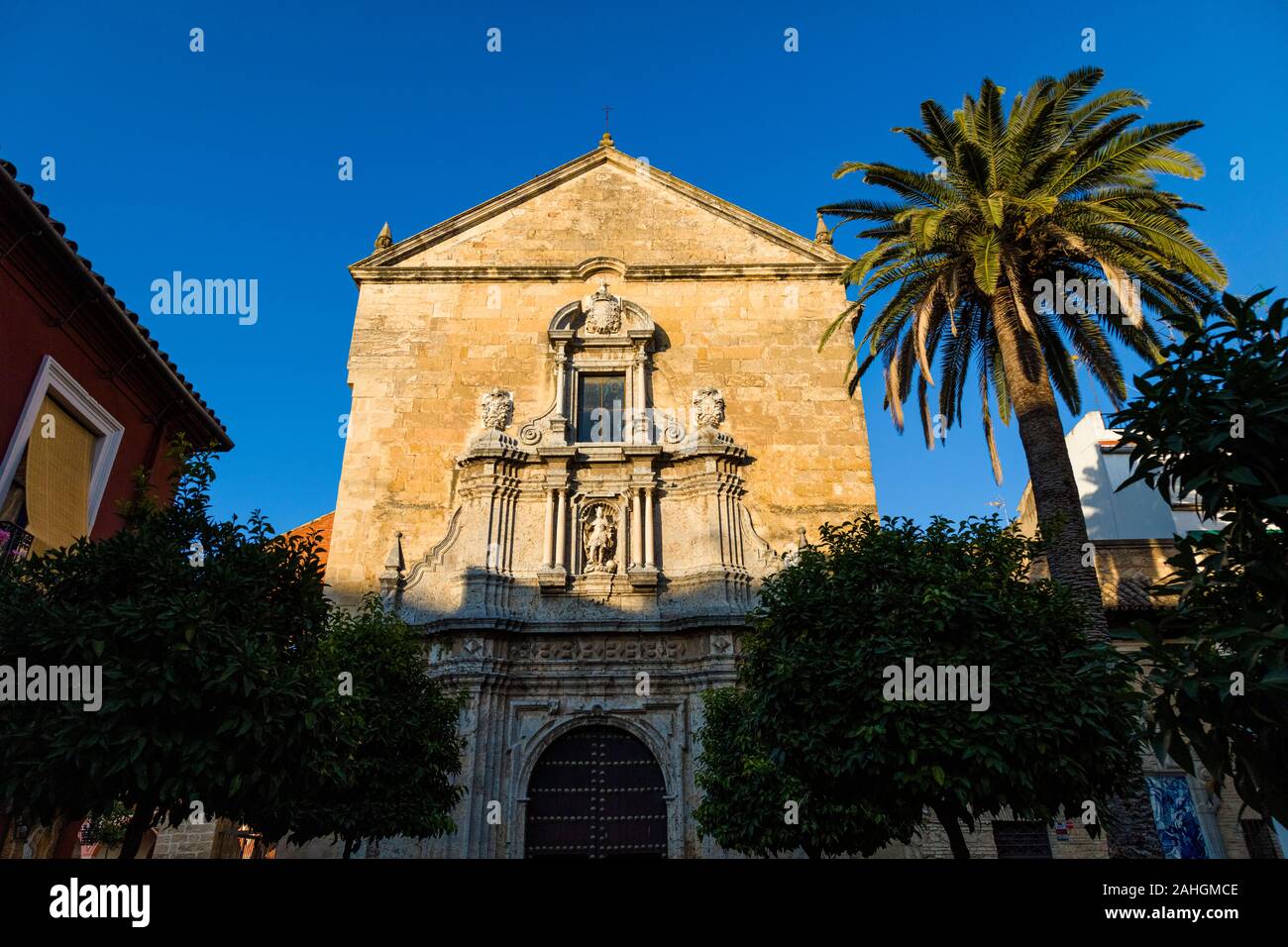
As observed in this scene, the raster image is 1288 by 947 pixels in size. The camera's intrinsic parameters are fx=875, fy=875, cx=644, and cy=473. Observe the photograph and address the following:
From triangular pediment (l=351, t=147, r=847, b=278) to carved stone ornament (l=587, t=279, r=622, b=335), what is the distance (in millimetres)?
965

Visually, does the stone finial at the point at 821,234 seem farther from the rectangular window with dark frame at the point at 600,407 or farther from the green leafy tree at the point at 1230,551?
the green leafy tree at the point at 1230,551

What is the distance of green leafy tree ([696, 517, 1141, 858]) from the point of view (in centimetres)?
818

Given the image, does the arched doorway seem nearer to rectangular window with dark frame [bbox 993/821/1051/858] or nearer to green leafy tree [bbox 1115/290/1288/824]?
rectangular window with dark frame [bbox 993/821/1051/858]

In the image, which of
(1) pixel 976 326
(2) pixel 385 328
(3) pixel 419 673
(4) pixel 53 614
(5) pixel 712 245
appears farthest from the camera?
(5) pixel 712 245

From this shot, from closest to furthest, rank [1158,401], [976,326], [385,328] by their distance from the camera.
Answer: [1158,401]
[976,326]
[385,328]

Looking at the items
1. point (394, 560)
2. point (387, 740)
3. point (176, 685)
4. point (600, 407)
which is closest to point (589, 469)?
point (600, 407)

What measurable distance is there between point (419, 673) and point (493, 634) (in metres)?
2.07

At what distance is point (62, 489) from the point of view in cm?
1160

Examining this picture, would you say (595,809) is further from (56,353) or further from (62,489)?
(56,353)

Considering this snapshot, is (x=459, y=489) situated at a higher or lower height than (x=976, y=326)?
lower

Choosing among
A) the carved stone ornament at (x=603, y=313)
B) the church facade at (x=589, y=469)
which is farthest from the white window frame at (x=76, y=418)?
the carved stone ornament at (x=603, y=313)

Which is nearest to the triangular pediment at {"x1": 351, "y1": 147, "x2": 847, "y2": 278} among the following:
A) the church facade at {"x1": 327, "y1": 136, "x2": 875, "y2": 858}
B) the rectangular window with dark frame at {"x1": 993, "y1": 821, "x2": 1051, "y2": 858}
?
the church facade at {"x1": 327, "y1": 136, "x2": 875, "y2": 858}
